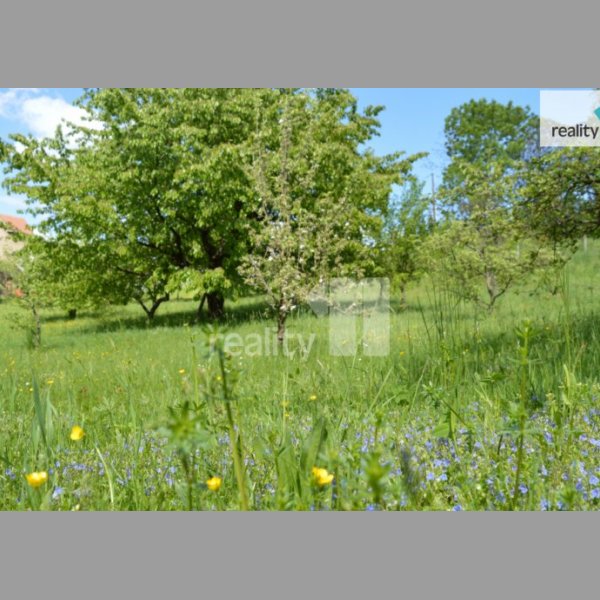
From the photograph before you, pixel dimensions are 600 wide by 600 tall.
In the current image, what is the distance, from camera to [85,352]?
7188 mm

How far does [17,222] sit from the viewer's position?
47.6 feet

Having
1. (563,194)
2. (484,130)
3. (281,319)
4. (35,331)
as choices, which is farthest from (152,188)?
(563,194)

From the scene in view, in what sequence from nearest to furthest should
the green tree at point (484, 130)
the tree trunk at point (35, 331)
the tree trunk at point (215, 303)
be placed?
the green tree at point (484, 130), the tree trunk at point (35, 331), the tree trunk at point (215, 303)

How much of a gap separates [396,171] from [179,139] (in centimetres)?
532

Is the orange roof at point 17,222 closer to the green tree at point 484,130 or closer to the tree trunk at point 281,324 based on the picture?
the tree trunk at point 281,324

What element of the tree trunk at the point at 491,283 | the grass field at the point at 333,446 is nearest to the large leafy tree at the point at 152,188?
the tree trunk at the point at 491,283

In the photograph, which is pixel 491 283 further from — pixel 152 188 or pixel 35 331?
pixel 35 331

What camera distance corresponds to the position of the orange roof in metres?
13.7

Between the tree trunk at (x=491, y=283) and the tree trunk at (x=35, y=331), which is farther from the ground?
the tree trunk at (x=491, y=283)

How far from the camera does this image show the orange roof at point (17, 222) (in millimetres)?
13716

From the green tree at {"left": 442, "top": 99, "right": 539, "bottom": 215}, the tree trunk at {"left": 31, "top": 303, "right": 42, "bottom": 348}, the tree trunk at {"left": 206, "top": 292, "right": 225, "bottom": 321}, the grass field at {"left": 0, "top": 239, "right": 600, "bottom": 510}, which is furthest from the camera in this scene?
the tree trunk at {"left": 206, "top": 292, "right": 225, "bottom": 321}

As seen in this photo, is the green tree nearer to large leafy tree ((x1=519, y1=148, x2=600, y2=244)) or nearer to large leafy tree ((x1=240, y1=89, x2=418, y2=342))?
large leafy tree ((x1=519, y1=148, x2=600, y2=244))

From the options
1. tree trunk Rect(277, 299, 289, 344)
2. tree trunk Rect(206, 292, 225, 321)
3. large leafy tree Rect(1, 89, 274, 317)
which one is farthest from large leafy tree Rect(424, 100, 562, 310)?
tree trunk Rect(206, 292, 225, 321)

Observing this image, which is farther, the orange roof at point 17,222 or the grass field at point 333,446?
the orange roof at point 17,222
